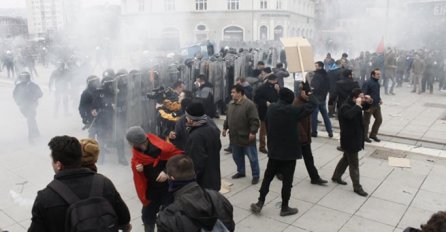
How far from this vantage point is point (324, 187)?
5.90 meters

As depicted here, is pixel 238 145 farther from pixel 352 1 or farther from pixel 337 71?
pixel 352 1

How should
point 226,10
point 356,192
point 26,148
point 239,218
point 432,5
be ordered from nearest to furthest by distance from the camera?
point 239,218 → point 356,192 → point 26,148 → point 432,5 → point 226,10

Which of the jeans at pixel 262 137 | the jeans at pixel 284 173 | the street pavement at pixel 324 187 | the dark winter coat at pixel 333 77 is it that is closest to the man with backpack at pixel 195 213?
the street pavement at pixel 324 187

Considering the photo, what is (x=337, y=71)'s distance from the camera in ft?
35.2

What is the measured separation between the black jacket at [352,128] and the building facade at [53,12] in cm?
1005

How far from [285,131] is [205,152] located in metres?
1.24

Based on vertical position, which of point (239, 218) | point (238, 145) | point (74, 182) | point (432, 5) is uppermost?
point (432, 5)

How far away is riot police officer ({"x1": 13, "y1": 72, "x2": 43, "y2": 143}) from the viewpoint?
8211mm

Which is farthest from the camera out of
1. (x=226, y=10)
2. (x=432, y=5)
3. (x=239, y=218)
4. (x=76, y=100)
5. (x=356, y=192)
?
(x=226, y=10)

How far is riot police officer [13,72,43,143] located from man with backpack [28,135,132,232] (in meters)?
6.55

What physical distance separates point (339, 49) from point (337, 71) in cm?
2510

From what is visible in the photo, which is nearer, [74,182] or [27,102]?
[74,182]

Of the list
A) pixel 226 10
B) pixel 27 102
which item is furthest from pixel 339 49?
pixel 27 102

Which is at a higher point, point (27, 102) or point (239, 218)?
point (27, 102)
